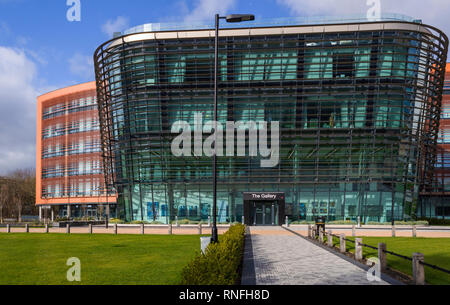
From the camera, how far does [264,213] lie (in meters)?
49.2

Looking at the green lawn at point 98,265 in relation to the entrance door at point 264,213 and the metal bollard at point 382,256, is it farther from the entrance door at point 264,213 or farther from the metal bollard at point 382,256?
the entrance door at point 264,213

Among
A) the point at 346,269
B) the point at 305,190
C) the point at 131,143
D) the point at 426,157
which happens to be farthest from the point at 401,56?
the point at 346,269

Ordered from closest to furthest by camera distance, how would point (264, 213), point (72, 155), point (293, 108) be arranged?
point (293, 108) → point (264, 213) → point (72, 155)

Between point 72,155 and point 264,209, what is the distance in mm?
42251

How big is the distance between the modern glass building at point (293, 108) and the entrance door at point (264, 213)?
0.12m

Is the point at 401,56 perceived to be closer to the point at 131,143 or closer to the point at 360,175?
the point at 360,175

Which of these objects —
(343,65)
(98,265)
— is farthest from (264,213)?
(98,265)

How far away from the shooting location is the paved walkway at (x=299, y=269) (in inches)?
454

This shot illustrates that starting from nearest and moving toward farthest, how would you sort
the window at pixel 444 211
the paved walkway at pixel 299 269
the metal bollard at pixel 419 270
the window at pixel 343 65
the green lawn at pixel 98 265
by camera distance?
the metal bollard at pixel 419 270 < the paved walkway at pixel 299 269 < the green lawn at pixel 98 265 < the window at pixel 343 65 < the window at pixel 444 211

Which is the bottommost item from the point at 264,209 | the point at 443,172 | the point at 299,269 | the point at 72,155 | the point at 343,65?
the point at 264,209

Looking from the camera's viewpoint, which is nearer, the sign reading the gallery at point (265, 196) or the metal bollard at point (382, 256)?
the metal bollard at point (382, 256)

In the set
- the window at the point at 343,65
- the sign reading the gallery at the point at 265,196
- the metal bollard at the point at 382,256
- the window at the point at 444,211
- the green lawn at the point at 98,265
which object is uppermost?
the window at the point at 343,65

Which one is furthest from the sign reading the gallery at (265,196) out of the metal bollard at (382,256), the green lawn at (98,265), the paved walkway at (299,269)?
the metal bollard at (382,256)

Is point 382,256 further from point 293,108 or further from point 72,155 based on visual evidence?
point 72,155
